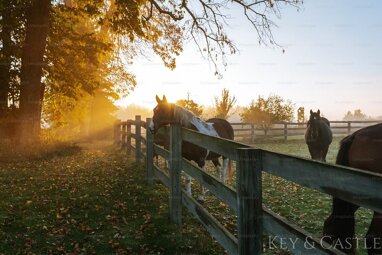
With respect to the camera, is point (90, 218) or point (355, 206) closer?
point (355, 206)

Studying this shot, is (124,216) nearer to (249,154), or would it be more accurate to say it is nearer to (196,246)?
(196,246)

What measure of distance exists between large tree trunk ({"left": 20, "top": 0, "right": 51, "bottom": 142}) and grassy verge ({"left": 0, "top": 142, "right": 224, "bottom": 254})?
6.13 meters

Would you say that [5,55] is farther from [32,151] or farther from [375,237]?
[375,237]

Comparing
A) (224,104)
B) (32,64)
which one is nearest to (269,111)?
(224,104)

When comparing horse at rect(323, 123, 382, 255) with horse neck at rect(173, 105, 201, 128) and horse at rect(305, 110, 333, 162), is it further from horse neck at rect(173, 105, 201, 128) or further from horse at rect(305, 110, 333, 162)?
horse at rect(305, 110, 333, 162)

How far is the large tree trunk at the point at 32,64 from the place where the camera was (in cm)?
1611

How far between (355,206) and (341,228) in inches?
12.1

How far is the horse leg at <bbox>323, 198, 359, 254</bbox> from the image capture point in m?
3.22

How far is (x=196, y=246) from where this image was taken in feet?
16.3

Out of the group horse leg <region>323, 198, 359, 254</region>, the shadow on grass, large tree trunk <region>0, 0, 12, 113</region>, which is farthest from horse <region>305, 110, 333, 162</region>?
large tree trunk <region>0, 0, 12, 113</region>

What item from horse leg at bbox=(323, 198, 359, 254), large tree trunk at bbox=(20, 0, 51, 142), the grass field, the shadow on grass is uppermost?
large tree trunk at bbox=(20, 0, 51, 142)

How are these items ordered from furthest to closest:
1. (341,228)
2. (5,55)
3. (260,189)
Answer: (5,55), (341,228), (260,189)

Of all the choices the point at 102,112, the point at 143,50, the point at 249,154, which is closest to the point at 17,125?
the point at 143,50

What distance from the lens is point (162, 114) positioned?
25.4 feet
